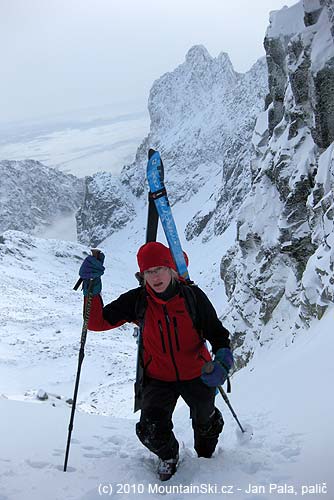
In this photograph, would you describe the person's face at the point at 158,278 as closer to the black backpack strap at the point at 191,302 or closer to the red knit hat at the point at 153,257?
the red knit hat at the point at 153,257

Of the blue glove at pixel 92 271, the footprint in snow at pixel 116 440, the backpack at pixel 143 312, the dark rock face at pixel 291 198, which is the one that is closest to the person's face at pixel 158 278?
the backpack at pixel 143 312

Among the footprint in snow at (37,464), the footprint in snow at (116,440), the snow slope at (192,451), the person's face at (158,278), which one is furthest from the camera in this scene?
the footprint in snow at (116,440)

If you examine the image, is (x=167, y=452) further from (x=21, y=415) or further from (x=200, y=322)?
(x=21, y=415)

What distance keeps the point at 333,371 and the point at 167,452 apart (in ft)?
10.6

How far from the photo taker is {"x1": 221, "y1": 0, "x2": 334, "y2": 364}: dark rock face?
15211mm

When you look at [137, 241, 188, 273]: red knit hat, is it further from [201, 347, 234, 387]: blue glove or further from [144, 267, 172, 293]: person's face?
[201, 347, 234, 387]: blue glove

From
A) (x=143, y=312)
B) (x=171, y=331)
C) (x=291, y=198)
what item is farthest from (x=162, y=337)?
(x=291, y=198)

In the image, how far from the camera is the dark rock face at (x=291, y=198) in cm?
1521

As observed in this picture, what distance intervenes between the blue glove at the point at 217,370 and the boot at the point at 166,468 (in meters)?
0.89

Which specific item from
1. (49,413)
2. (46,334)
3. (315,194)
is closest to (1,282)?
(46,334)

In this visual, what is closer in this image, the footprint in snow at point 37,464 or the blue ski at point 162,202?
the footprint in snow at point 37,464

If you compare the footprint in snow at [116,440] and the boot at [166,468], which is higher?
the boot at [166,468]

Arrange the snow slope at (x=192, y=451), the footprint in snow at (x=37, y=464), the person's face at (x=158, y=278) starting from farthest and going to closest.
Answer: the footprint in snow at (x=37, y=464), the person's face at (x=158, y=278), the snow slope at (x=192, y=451)

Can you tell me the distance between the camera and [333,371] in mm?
6688
